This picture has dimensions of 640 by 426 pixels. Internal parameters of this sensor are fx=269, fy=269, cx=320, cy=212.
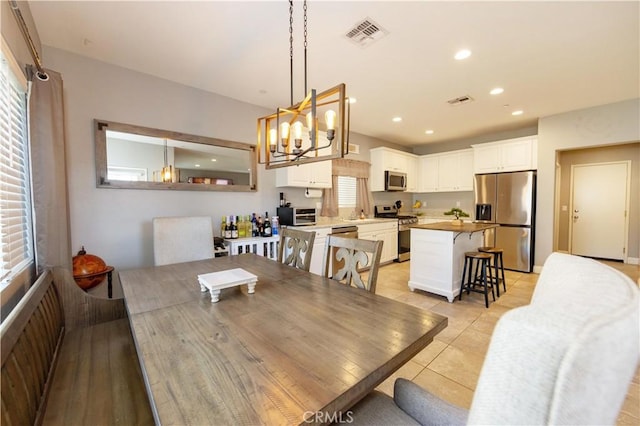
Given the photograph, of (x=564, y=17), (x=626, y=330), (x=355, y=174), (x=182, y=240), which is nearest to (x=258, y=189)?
(x=182, y=240)

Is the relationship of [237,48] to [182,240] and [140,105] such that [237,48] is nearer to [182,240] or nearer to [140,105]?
[140,105]

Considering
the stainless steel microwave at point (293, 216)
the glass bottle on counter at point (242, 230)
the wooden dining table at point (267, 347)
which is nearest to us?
the wooden dining table at point (267, 347)

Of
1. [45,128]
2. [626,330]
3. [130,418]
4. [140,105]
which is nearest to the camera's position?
[626,330]

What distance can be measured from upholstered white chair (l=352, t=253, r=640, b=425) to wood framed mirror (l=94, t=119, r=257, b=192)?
327cm

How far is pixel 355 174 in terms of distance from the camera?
5.25 m

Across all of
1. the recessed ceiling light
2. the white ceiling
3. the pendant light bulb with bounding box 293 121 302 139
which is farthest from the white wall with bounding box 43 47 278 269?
the recessed ceiling light

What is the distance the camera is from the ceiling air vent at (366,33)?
2.11 meters

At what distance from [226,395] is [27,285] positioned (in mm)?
1746

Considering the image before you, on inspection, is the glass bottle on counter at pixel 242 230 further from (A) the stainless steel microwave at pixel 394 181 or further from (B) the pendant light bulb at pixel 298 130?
(A) the stainless steel microwave at pixel 394 181

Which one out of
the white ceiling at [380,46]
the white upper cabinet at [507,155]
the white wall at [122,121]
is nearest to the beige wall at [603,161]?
the white upper cabinet at [507,155]

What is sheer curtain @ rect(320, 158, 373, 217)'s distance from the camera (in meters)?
4.81

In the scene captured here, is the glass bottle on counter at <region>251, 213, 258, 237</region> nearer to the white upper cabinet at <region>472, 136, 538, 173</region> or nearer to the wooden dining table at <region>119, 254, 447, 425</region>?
the wooden dining table at <region>119, 254, 447, 425</region>

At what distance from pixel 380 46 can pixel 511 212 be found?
3.89m

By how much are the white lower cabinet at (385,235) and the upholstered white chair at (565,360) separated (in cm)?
414
